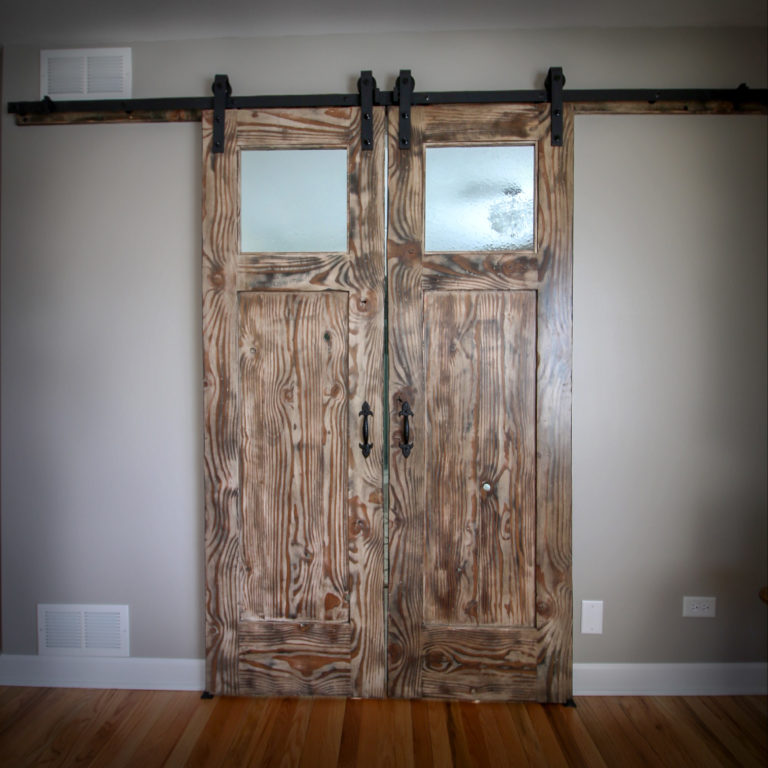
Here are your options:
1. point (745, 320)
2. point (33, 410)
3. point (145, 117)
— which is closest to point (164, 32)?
point (145, 117)

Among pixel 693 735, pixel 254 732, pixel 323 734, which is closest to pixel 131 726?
pixel 254 732

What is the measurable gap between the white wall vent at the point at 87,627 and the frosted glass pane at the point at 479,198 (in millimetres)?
1937

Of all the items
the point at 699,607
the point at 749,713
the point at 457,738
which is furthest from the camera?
the point at 699,607

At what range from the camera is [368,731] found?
5.93 ft

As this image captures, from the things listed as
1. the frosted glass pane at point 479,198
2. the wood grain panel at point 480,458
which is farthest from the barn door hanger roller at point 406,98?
the wood grain panel at point 480,458

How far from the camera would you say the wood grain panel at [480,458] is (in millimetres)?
1971

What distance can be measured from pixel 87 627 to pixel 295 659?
865 millimetres

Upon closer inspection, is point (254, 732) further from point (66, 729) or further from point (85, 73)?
point (85, 73)

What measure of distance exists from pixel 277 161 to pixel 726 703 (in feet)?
8.75

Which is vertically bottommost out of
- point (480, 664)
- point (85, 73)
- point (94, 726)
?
point (94, 726)

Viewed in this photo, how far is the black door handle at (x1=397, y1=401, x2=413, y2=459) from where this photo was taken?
1.97 m

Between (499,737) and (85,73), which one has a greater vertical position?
(85,73)

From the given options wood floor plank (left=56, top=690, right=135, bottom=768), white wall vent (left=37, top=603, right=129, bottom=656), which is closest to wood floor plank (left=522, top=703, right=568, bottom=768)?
wood floor plank (left=56, top=690, right=135, bottom=768)

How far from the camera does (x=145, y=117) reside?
206cm
